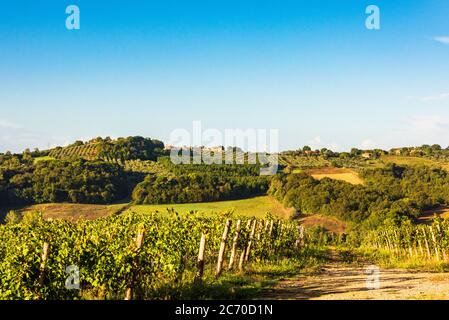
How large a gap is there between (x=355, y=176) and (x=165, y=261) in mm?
123851

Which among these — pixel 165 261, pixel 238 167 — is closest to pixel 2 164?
pixel 238 167

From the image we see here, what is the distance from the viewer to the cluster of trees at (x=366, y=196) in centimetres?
10188

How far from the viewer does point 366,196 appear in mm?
108250

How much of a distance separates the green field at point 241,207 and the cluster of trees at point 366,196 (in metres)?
4.73

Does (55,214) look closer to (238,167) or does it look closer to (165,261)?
(238,167)

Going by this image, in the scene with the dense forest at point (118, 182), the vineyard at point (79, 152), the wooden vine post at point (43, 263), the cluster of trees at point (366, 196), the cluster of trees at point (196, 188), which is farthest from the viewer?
the vineyard at point (79, 152)

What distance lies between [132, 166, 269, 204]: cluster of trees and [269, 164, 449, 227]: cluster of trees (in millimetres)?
6861

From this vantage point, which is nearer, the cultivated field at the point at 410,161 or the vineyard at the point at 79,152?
the cultivated field at the point at 410,161

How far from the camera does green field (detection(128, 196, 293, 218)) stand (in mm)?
98875

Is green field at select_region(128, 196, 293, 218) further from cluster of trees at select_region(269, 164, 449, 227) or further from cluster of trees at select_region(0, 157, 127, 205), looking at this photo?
cluster of trees at select_region(0, 157, 127, 205)

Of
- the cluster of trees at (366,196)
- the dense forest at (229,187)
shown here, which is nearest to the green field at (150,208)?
the dense forest at (229,187)

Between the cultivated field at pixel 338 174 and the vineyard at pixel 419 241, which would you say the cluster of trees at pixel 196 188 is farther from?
the vineyard at pixel 419 241

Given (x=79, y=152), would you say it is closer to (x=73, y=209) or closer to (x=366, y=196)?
(x=73, y=209)

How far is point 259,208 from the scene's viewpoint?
343ft
